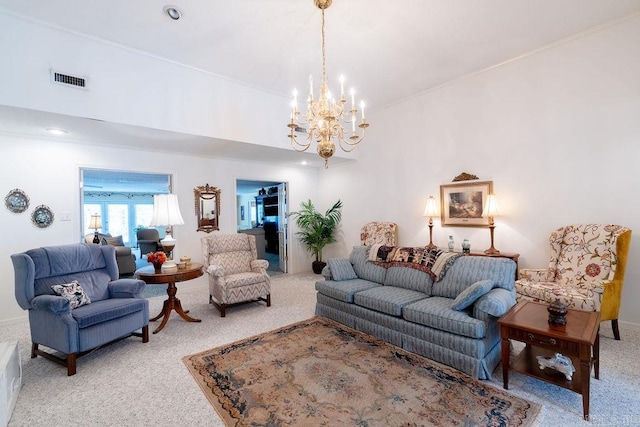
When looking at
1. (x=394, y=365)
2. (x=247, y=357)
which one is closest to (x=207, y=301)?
(x=247, y=357)

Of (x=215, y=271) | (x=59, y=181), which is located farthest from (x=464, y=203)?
(x=59, y=181)

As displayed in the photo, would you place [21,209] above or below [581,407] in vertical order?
above

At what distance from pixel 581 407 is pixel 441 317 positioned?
985 millimetres

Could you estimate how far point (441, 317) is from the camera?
8.14 feet

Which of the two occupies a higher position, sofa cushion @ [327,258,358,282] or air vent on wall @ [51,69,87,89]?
air vent on wall @ [51,69,87,89]

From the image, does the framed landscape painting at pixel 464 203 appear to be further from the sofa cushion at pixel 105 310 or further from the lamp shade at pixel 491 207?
the sofa cushion at pixel 105 310

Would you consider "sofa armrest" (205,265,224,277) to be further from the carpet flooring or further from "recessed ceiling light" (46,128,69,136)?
"recessed ceiling light" (46,128,69,136)

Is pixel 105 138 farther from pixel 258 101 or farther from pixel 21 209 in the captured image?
pixel 258 101

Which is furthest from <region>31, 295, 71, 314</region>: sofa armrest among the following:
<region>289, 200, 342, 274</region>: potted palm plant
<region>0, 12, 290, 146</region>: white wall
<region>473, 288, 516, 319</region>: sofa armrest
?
<region>289, 200, 342, 274</region>: potted palm plant

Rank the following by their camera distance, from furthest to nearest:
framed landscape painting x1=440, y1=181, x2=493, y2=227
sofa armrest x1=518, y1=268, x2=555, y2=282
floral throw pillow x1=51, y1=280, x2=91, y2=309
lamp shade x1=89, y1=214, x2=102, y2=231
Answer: lamp shade x1=89, y1=214, x2=102, y2=231 → framed landscape painting x1=440, y1=181, x2=493, y2=227 → sofa armrest x1=518, y1=268, x2=555, y2=282 → floral throw pillow x1=51, y1=280, x2=91, y2=309

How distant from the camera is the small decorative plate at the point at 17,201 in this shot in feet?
12.3

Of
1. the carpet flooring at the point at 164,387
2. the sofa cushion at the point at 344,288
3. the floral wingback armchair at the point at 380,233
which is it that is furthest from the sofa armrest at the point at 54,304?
the floral wingback armchair at the point at 380,233

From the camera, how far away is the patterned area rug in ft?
6.20

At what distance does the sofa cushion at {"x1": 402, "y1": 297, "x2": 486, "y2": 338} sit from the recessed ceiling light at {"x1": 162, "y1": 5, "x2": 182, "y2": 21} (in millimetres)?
3628
